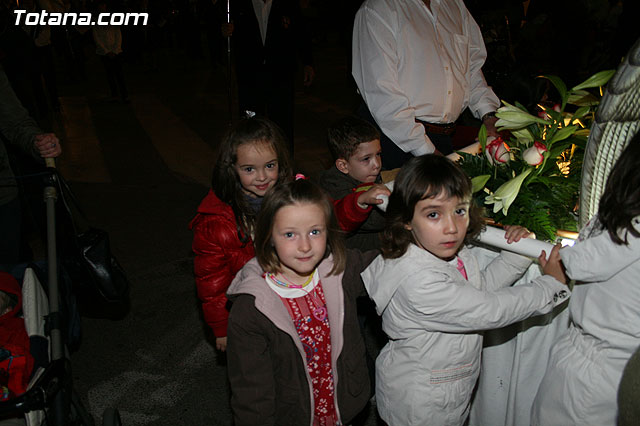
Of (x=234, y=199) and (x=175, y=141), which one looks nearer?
(x=234, y=199)

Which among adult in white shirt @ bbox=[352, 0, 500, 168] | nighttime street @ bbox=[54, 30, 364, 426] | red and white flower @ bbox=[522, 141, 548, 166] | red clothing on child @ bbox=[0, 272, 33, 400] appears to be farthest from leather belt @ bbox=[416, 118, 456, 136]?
red clothing on child @ bbox=[0, 272, 33, 400]

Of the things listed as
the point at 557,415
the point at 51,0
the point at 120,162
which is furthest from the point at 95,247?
the point at 51,0

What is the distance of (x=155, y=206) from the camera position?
5246 mm

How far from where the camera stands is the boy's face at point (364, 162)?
241 cm

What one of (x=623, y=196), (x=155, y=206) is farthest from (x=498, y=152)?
(x=155, y=206)

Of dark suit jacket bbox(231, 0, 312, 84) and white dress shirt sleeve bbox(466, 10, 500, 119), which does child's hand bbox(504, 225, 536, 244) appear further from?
dark suit jacket bbox(231, 0, 312, 84)

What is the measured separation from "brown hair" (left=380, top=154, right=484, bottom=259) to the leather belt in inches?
50.0

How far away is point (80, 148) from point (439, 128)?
19.0 ft

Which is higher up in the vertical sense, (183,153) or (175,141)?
(175,141)

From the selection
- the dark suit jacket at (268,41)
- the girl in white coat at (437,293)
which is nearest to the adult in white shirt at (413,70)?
the girl in white coat at (437,293)

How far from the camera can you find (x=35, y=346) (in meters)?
1.99

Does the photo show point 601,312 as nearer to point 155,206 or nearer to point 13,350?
point 13,350

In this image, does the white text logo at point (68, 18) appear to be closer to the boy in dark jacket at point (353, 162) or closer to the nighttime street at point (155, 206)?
the nighttime street at point (155, 206)

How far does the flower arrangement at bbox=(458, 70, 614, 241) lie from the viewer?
1.75 metres
